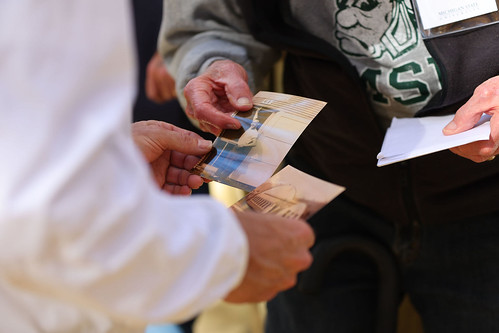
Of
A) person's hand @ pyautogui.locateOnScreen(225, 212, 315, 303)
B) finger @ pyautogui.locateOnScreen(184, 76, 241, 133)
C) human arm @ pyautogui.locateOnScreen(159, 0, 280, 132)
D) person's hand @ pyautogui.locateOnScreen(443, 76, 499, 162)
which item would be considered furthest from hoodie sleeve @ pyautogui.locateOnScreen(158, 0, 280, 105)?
person's hand @ pyautogui.locateOnScreen(225, 212, 315, 303)

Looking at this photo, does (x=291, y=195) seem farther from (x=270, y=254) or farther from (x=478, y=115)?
(x=478, y=115)

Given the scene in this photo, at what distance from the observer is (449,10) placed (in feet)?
3.23

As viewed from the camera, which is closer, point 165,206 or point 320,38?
point 165,206

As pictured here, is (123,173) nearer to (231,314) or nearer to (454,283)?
(454,283)

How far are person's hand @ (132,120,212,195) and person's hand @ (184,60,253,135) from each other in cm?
5

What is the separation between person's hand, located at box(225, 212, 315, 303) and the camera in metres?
0.63

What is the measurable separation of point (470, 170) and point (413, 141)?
181 millimetres

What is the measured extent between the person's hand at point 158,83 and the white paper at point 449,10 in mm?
1154

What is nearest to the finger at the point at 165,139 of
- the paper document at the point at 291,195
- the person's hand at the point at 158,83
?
the paper document at the point at 291,195

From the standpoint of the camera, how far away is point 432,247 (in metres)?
1.17

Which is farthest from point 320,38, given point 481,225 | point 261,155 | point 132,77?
point 132,77

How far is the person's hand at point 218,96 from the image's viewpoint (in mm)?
1006

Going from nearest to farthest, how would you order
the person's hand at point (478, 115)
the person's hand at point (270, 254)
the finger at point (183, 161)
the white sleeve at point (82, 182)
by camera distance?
the white sleeve at point (82, 182), the person's hand at point (270, 254), the person's hand at point (478, 115), the finger at point (183, 161)

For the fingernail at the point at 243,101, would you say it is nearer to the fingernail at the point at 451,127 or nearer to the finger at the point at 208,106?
the finger at the point at 208,106
